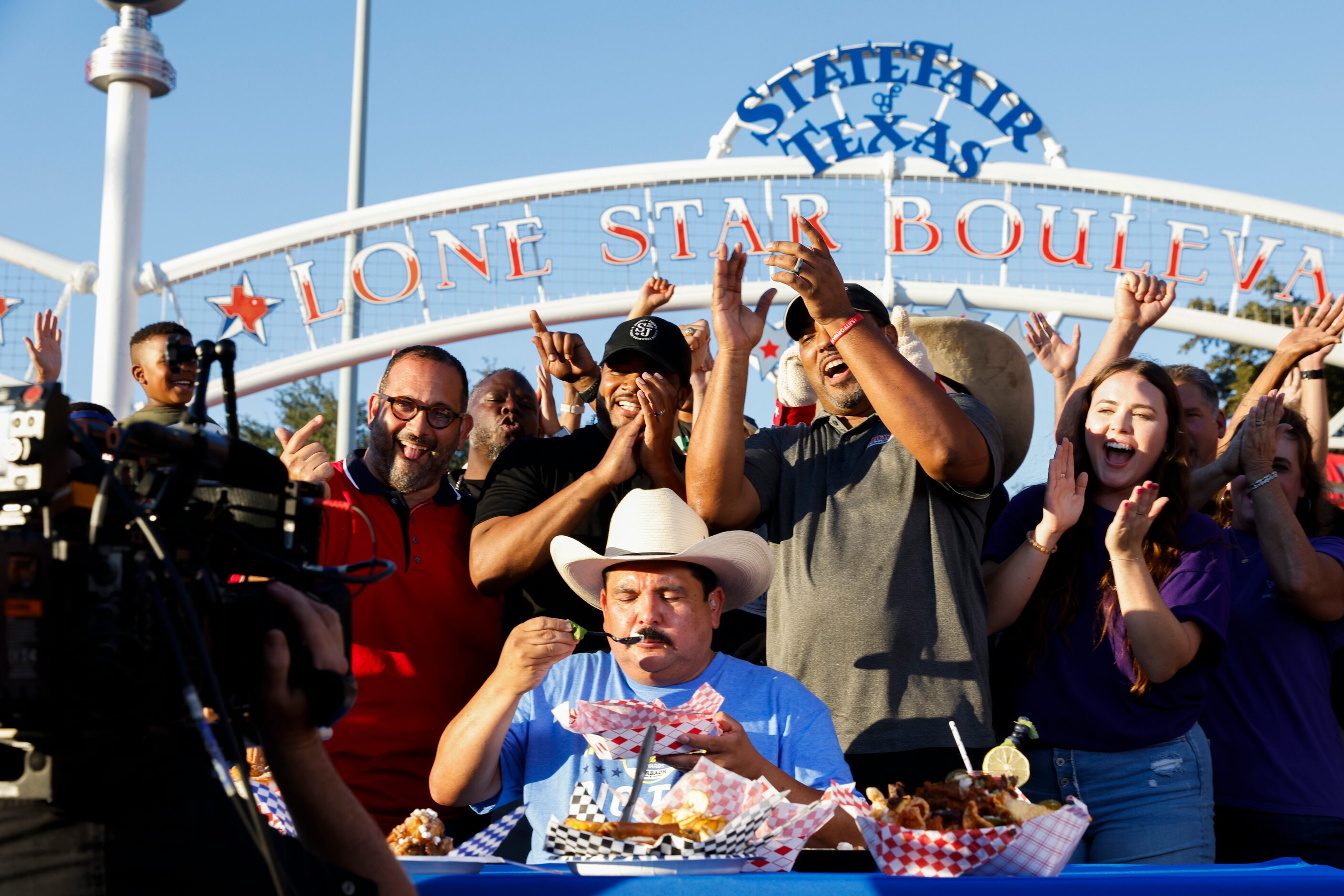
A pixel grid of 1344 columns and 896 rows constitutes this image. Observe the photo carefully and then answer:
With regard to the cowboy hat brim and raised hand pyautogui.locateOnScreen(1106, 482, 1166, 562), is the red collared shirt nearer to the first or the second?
the cowboy hat brim

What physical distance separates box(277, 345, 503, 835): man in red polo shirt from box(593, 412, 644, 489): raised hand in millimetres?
537

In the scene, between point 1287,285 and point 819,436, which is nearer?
point 819,436

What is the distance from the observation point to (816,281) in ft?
10.5

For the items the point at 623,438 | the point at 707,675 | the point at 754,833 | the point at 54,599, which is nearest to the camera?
the point at 54,599

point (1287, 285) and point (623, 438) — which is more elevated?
point (1287, 285)

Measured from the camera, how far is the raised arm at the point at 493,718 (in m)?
2.60

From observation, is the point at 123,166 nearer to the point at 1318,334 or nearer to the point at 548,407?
the point at 548,407

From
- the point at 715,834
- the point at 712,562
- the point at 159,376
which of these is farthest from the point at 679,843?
the point at 159,376

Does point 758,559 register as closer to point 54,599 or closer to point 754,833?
point 754,833

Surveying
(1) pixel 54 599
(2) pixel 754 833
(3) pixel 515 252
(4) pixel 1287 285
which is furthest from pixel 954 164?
(1) pixel 54 599

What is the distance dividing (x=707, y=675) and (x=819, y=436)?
0.88 meters

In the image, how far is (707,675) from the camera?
2988mm

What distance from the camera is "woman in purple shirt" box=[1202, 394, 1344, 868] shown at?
3.29 m

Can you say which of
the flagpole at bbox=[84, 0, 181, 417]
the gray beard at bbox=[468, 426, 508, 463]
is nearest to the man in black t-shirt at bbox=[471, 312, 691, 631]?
the gray beard at bbox=[468, 426, 508, 463]
